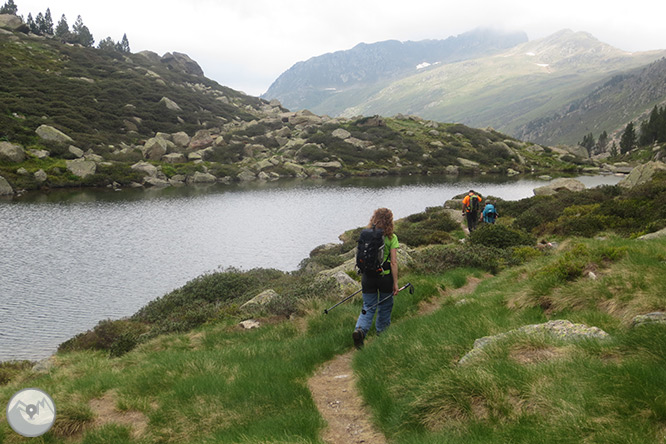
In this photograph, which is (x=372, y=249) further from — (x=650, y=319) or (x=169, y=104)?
(x=169, y=104)

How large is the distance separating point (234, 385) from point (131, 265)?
23232 millimetres

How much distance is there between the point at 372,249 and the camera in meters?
8.48

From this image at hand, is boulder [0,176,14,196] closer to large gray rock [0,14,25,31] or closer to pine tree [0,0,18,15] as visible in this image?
large gray rock [0,14,25,31]

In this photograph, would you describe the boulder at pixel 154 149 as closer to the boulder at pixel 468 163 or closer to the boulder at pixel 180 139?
the boulder at pixel 180 139

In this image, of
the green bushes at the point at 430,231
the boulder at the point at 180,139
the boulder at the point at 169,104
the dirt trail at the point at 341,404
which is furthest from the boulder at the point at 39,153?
the dirt trail at the point at 341,404

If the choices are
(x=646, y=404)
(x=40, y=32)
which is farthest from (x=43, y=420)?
(x=40, y=32)

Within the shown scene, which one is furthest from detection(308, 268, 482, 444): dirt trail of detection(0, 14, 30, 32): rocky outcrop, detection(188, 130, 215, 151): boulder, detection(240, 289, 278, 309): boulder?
detection(0, 14, 30, 32): rocky outcrop

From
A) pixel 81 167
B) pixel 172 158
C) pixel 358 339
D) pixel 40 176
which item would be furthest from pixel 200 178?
pixel 358 339

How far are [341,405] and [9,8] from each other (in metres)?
211

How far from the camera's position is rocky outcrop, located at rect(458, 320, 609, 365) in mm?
5641

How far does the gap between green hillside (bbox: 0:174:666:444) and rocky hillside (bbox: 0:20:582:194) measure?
57.7 metres

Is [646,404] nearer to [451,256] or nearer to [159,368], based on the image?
[159,368]

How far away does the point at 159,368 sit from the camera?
8.32 m

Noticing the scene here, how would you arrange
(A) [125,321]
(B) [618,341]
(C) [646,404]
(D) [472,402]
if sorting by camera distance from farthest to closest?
(A) [125,321], (B) [618,341], (D) [472,402], (C) [646,404]
